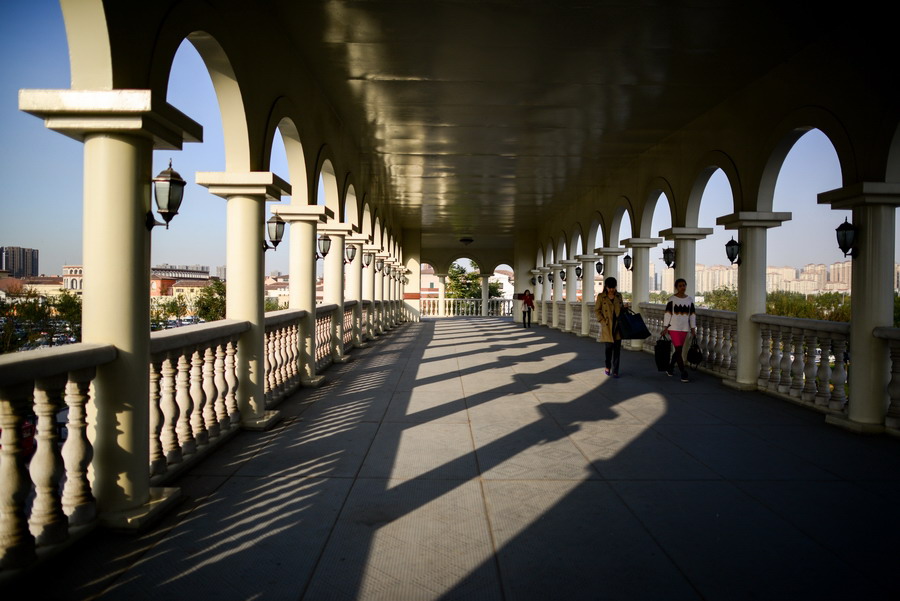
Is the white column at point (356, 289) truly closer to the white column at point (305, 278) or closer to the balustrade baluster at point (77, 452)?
the white column at point (305, 278)

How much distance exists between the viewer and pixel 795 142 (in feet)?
26.2

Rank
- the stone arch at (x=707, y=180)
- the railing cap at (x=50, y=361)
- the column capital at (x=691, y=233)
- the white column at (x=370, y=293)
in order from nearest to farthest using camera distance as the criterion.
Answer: the railing cap at (x=50, y=361), the stone arch at (x=707, y=180), the column capital at (x=691, y=233), the white column at (x=370, y=293)

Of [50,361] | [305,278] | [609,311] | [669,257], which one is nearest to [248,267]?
[305,278]

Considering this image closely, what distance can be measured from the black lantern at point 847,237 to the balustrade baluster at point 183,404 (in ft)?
21.6

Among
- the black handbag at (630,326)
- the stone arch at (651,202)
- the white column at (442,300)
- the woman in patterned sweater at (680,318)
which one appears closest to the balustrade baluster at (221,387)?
the black handbag at (630,326)

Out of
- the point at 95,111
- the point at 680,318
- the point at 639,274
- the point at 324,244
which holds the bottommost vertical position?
the point at 680,318

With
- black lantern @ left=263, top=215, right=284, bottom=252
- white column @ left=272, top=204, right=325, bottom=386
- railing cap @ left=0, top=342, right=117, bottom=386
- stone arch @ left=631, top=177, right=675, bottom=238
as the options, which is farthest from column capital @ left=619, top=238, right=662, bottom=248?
railing cap @ left=0, top=342, right=117, bottom=386

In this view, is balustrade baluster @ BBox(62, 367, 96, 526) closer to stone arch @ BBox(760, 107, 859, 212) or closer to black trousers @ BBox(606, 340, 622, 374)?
stone arch @ BBox(760, 107, 859, 212)

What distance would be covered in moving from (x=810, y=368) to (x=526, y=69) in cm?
538

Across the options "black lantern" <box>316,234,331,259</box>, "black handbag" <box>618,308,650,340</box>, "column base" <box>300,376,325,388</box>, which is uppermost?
"black lantern" <box>316,234,331,259</box>

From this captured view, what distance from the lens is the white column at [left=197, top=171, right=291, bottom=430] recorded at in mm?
5961

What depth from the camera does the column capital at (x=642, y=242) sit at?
13838 mm

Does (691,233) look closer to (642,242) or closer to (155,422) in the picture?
(642,242)

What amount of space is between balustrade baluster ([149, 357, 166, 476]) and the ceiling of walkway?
13.9 feet
